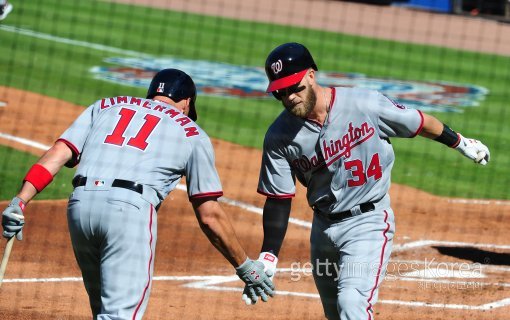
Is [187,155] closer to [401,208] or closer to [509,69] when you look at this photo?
[401,208]

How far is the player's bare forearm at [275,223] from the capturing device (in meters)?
5.69

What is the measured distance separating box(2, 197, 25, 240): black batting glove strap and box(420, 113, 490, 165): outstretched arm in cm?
231

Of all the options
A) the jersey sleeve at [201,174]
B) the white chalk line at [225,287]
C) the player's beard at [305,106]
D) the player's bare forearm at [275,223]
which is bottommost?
the white chalk line at [225,287]

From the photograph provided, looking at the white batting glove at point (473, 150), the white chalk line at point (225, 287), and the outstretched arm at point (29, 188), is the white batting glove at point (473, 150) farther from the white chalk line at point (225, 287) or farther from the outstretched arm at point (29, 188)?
the outstretched arm at point (29, 188)

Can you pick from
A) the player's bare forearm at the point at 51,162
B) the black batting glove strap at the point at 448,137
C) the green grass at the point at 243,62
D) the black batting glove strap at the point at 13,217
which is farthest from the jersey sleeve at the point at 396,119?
the green grass at the point at 243,62

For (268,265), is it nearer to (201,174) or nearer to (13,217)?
(201,174)

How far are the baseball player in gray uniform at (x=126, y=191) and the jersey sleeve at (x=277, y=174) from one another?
1.67ft

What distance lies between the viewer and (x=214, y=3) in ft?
83.4

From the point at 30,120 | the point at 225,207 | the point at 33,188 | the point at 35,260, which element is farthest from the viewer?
the point at 30,120

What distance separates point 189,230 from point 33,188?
424 cm

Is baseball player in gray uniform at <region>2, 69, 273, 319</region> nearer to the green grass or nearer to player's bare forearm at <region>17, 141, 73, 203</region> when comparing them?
player's bare forearm at <region>17, 141, 73, 203</region>

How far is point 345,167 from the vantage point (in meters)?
5.62

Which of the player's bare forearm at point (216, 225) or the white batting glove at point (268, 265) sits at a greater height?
the player's bare forearm at point (216, 225)

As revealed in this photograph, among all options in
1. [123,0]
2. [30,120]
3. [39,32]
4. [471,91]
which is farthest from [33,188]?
[123,0]
